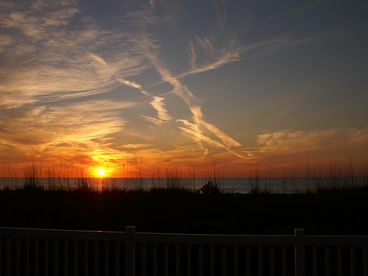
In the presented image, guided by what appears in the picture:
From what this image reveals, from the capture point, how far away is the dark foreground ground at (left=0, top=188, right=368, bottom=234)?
8.87 meters

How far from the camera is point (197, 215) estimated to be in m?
9.76

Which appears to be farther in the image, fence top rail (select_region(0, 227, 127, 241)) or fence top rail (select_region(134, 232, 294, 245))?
fence top rail (select_region(0, 227, 127, 241))

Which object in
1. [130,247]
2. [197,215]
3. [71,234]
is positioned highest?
[71,234]

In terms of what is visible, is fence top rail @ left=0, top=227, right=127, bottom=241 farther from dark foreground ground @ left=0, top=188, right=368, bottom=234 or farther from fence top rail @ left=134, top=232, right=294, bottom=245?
dark foreground ground @ left=0, top=188, right=368, bottom=234

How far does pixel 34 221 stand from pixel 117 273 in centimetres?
589

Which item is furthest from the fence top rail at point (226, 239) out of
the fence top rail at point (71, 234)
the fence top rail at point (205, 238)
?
the fence top rail at point (71, 234)

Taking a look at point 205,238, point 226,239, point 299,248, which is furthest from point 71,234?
point 299,248

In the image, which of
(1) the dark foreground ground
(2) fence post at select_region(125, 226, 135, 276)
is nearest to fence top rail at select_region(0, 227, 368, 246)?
(2) fence post at select_region(125, 226, 135, 276)

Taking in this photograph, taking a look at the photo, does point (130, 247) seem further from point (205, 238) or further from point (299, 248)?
point (299, 248)

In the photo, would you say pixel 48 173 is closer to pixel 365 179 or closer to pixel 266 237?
pixel 365 179

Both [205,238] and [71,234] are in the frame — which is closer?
[205,238]

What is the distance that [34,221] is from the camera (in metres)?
9.55

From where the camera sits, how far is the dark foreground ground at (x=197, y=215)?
8.87 meters

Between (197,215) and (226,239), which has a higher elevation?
(226,239)
